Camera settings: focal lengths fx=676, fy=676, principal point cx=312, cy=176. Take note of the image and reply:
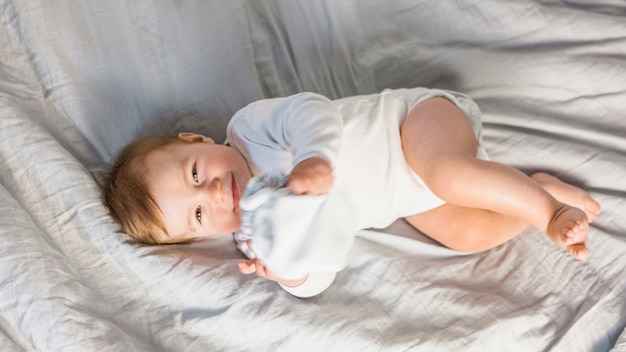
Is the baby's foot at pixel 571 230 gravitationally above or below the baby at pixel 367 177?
below

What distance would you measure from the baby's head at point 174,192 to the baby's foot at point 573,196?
1.94 feet

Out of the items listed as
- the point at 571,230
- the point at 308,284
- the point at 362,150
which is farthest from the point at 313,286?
the point at 571,230

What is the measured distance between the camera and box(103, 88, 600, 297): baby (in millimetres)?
1180

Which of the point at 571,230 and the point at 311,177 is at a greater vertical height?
the point at 311,177

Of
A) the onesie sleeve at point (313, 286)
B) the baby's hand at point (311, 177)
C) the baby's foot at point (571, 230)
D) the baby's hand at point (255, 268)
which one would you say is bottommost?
the onesie sleeve at point (313, 286)

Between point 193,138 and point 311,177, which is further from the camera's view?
point 193,138

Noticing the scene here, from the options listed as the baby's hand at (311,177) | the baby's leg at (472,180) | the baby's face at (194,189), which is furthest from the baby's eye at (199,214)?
the baby's leg at (472,180)

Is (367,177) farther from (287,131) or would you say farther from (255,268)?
(255,268)

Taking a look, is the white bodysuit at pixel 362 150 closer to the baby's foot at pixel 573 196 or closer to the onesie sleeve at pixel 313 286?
the onesie sleeve at pixel 313 286

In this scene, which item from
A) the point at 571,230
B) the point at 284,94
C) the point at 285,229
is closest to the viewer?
the point at 285,229

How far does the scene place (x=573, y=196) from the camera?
1.30m

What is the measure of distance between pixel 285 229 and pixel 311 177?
83 millimetres

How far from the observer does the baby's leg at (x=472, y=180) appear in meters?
1.14

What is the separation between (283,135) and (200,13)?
0.43 meters
